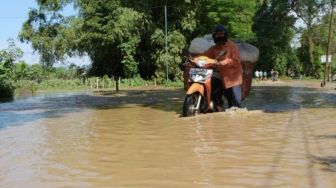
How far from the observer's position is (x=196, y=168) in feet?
19.8

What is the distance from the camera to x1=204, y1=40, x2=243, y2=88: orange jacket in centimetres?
1169

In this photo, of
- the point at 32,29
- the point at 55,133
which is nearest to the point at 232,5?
the point at 32,29

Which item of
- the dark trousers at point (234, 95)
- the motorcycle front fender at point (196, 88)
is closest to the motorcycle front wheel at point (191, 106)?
the motorcycle front fender at point (196, 88)

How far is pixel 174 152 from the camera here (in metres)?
7.15

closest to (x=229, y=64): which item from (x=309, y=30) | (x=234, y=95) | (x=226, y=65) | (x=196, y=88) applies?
(x=226, y=65)

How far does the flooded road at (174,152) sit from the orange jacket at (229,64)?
77 cm

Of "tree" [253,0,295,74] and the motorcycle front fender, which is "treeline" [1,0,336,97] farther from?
the motorcycle front fender

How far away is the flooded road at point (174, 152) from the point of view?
553cm

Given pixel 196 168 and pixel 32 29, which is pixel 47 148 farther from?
pixel 32 29

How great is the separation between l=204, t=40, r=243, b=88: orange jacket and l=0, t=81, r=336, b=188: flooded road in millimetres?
771

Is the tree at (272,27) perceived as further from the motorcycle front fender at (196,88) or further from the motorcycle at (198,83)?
the motorcycle front fender at (196,88)

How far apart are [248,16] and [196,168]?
4108cm

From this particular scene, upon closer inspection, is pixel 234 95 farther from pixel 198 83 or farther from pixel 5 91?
pixel 5 91

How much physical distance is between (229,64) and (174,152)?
191 inches
